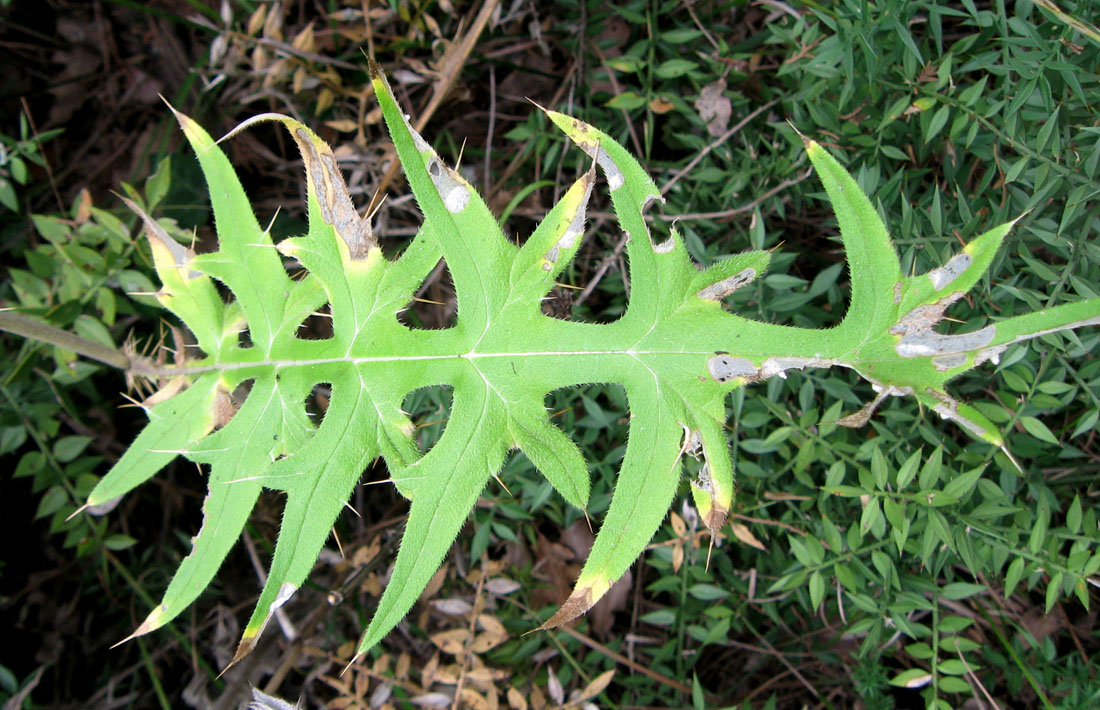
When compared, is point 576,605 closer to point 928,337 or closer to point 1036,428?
point 928,337

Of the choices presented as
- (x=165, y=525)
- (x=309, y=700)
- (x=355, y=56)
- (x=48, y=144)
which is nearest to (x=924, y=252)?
(x=355, y=56)

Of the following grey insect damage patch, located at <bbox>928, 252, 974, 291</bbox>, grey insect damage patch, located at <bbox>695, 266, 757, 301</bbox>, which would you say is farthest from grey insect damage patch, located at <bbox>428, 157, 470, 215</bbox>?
grey insect damage patch, located at <bbox>928, 252, 974, 291</bbox>

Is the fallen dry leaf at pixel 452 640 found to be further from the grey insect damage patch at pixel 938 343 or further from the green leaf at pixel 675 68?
the green leaf at pixel 675 68

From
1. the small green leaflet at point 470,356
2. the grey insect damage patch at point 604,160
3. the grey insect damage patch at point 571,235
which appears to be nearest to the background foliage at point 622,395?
the small green leaflet at point 470,356

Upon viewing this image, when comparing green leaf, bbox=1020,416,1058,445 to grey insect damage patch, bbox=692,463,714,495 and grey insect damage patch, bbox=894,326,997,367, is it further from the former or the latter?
grey insect damage patch, bbox=692,463,714,495

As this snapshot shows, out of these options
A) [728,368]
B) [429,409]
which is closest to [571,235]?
[728,368]

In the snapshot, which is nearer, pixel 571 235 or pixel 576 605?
pixel 576 605
